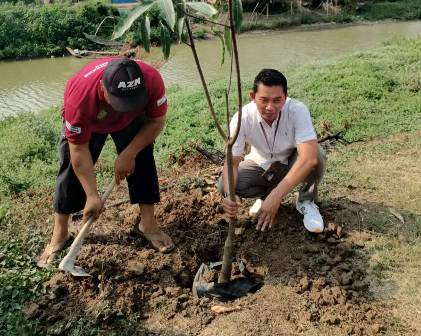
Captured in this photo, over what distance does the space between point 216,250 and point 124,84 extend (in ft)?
4.58

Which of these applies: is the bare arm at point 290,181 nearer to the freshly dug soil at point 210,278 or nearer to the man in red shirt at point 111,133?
the freshly dug soil at point 210,278

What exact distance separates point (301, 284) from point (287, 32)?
67.1 ft

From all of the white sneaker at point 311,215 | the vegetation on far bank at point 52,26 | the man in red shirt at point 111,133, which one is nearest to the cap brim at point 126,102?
the man in red shirt at point 111,133

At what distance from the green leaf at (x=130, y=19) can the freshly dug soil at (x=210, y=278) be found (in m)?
1.63

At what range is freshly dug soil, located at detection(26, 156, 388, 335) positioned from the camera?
2480 millimetres

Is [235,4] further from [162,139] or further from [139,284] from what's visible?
[162,139]

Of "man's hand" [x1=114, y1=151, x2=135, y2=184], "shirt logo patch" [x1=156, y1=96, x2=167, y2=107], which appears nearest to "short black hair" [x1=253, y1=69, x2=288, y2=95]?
"shirt logo patch" [x1=156, y1=96, x2=167, y2=107]

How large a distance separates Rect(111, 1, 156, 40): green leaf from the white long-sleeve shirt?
150cm

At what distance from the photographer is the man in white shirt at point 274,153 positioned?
9.02 feet

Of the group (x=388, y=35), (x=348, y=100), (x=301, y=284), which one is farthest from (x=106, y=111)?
(x=388, y=35)

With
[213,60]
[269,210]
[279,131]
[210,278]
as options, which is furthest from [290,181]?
[213,60]

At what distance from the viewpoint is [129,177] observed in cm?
305

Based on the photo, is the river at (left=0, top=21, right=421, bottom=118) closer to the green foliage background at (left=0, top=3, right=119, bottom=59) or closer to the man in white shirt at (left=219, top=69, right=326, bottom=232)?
the green foliage background at (left=0, top=3, right=119, bottom=59)

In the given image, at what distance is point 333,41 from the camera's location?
1902 cm
